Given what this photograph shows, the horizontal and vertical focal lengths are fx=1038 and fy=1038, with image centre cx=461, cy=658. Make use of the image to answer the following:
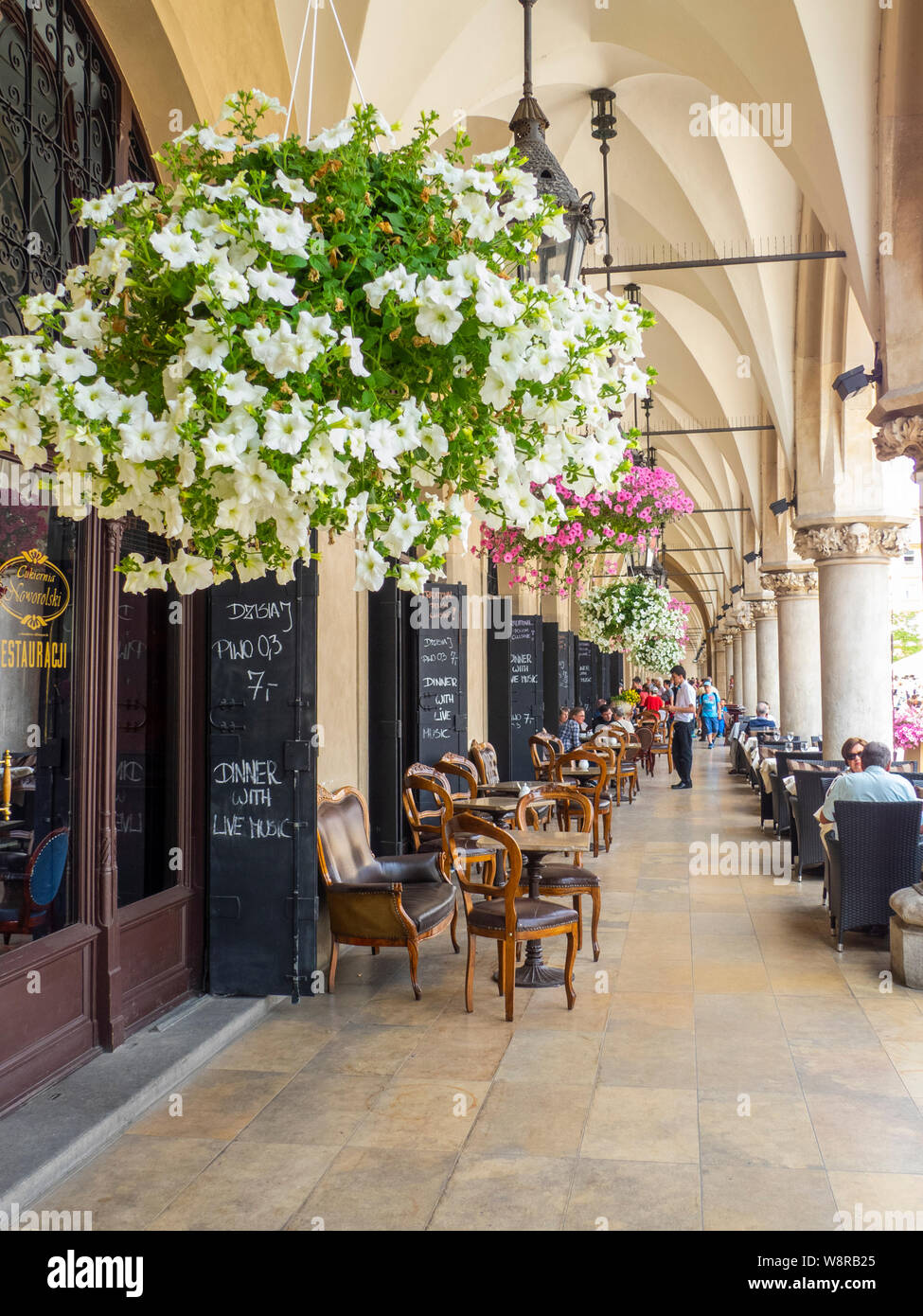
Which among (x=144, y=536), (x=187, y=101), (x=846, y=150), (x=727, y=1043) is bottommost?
(x=727, y=1043)

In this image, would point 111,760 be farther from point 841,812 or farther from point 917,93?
point 917,93

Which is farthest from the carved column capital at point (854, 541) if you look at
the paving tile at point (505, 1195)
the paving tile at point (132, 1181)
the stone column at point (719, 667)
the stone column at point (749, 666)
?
the stone column at point (719, 667)

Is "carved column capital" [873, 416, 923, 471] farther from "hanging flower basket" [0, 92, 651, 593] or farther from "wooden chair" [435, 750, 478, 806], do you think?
"hanging flower basket" [0, 92, 651, 593]

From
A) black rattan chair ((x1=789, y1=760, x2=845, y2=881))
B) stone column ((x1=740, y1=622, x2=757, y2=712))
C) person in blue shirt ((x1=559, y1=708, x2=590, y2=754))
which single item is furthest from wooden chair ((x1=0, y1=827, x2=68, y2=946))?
stone column ((x1=740, y1=622, x2=757, y2=712))

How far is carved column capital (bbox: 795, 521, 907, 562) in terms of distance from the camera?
9.08 metres

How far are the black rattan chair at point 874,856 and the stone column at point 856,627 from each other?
326cm

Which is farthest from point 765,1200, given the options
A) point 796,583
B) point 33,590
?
point 796,583

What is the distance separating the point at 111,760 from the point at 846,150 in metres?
5.36

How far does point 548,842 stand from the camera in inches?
209

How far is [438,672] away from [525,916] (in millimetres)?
4048

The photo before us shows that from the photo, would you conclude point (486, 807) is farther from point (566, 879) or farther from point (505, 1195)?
point (505, 1195)

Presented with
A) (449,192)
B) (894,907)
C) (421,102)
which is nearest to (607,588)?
(421,102)

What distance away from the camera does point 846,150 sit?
6.10 metres

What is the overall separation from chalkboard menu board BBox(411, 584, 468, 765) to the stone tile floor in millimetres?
2951
